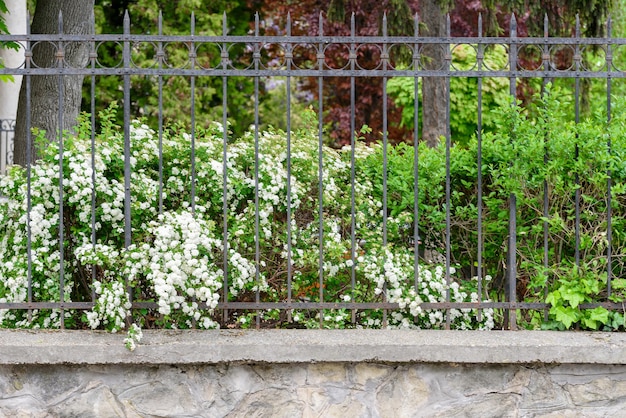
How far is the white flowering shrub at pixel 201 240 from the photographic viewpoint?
518cm

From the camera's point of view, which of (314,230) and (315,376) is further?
(314,230)

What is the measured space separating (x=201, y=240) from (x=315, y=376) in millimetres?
901

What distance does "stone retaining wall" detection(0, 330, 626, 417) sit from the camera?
493 cm

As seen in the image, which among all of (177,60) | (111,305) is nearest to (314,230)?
(111,305)

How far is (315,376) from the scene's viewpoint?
502 cm

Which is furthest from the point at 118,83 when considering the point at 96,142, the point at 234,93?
the point at 96,142

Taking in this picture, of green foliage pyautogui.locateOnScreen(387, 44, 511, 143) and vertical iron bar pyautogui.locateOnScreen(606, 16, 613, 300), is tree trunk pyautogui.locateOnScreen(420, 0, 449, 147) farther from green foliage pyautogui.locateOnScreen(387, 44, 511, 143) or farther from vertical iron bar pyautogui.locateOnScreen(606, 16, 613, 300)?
vertical iron bar pyautogui.locateOnScreen(606, 16, 613, 300)

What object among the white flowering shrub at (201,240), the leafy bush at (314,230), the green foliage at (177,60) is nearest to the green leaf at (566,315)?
the leafy bush at (314,230)

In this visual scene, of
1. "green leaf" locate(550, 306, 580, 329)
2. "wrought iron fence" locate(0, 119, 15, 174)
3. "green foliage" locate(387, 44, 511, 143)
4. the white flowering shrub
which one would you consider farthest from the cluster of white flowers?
"wrought iron fence" locate(0, 119, 15, 174)

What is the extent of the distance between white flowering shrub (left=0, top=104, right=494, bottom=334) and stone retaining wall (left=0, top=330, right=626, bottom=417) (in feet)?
0.92

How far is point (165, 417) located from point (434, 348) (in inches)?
54.8

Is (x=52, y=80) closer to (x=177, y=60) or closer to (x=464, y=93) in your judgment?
(x=464, y=93)

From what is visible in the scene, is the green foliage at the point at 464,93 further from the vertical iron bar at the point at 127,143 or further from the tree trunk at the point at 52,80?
the vertical iron bar at the point at 127,143

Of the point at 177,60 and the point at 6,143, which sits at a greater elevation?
the point at 177,60
